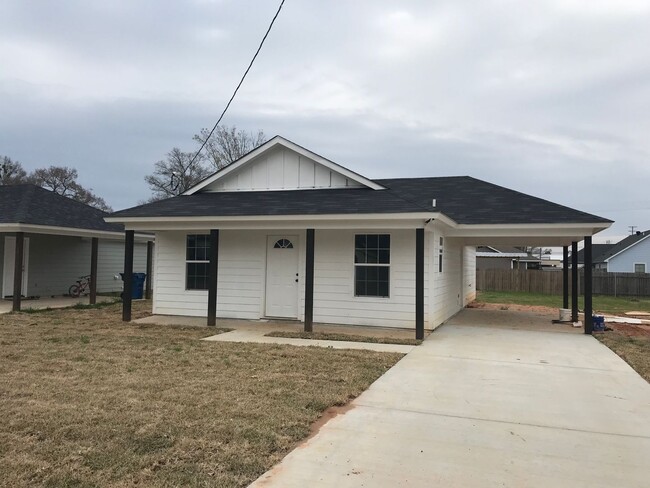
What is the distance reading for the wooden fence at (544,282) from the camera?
1131 inches

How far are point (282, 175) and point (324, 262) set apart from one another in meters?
2.92

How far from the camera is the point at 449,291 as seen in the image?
14195mm

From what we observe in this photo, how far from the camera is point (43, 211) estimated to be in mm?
15836

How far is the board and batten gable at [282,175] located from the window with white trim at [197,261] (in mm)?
1746

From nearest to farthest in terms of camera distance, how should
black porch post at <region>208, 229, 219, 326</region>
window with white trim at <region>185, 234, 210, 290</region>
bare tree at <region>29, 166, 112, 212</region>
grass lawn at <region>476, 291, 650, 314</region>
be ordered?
black porch post at <region>208, 229, 219, 326</region> < window with white trim at <region>185, 234, 210, 290</region> < grass lawn at <region>476, 291, 650, 314</region> < bare tree at <region>29, 166, 112, 212</region>

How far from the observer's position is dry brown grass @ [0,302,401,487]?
3721 mm

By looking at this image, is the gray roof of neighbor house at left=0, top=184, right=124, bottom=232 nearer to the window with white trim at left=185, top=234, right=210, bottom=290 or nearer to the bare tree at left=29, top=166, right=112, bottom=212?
the window with white trim at left=185, top=234, right=210, bottom=290

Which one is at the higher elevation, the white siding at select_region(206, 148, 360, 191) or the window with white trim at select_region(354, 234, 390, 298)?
the white siding at select_region(206, 148, 360, 191)

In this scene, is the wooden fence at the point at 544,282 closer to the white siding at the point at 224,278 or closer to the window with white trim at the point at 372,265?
the window with white trim at the point at 372,265

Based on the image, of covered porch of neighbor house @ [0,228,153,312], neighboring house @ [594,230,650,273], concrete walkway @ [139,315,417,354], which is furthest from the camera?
neighboring house @ [594,230,650,273]

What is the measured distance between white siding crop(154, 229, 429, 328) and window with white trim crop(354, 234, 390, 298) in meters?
0.13

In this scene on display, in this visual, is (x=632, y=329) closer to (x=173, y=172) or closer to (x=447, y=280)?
(x=447, y=280)

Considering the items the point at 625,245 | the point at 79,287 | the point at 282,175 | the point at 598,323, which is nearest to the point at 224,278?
the point at 282,175

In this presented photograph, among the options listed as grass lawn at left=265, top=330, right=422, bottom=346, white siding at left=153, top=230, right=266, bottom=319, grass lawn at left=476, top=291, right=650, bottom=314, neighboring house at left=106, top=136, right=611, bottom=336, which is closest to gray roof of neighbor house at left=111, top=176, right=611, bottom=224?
neighboring house at left=106, top=136, right=611, bottom=336
